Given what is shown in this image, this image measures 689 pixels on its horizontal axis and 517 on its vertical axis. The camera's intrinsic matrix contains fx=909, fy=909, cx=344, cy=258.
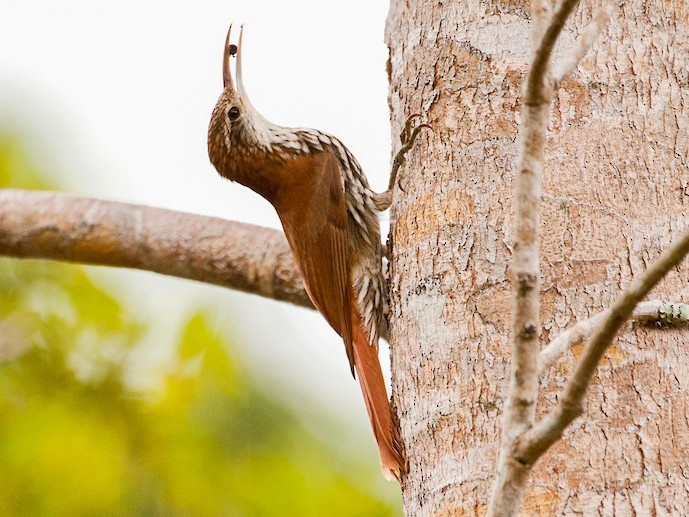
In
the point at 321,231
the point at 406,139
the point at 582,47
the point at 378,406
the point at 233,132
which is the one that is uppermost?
the point at 582,47

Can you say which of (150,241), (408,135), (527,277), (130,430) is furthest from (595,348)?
(130,430)

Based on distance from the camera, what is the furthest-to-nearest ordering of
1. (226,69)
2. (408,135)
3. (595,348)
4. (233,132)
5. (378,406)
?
(226,69)
(233,132)
(378,406)
(408,135)
(595,348)

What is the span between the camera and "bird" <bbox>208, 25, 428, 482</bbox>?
2993 mm

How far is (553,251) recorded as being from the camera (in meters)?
1.99

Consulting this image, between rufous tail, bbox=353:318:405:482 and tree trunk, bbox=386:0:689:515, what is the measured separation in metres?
0.15

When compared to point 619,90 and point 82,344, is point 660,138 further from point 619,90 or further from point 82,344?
point 82,344

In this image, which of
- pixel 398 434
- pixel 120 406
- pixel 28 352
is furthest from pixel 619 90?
pixel 28 352

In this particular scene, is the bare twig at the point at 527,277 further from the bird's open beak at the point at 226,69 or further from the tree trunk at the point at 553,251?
the bird's open beak at the point at 226,69

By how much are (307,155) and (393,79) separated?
3.75 feet

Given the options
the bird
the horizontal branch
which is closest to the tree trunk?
the bird

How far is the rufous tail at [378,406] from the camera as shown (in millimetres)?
2305

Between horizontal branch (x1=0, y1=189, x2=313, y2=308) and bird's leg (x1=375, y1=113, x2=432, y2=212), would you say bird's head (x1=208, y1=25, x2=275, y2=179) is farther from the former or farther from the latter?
bird's leg (x1=375, y1=113, x2=432, y2=212)

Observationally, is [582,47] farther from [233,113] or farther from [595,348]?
[233,113]

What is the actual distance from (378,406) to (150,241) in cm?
129
